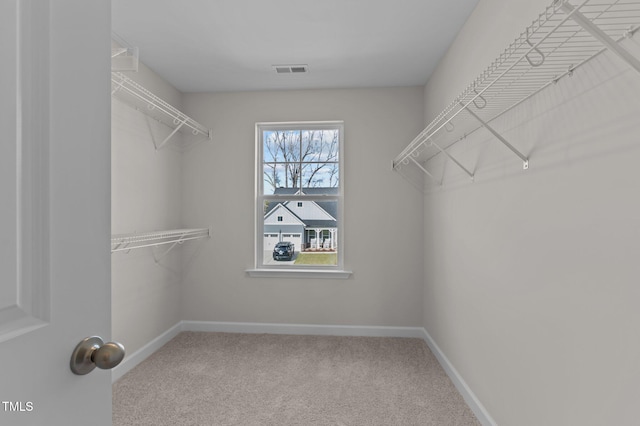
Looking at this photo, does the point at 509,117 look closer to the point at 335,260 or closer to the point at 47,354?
the point at 47,354

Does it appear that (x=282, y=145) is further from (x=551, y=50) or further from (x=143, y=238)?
(x=551, y=50)

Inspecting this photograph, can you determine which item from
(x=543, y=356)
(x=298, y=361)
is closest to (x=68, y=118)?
(x=543, y=356)

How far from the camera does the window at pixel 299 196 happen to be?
134 inches

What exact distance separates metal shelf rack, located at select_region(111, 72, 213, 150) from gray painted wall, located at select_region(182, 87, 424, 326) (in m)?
0.18

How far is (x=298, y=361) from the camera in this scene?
107 inches

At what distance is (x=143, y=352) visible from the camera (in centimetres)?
275

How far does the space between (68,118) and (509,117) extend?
1739 millimetres

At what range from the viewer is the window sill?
3326 mm

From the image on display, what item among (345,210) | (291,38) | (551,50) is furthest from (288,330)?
(551,50)

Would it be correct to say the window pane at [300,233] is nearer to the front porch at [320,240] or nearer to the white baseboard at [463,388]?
the front porch at [320,240]

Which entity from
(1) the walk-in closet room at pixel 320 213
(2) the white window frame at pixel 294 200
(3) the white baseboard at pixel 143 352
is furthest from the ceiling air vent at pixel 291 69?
(3) the white baseboard at pixel 143 352

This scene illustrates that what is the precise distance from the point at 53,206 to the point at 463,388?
238 cm

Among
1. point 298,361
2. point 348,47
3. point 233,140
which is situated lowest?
point 298,361

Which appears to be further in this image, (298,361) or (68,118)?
(298,361)
